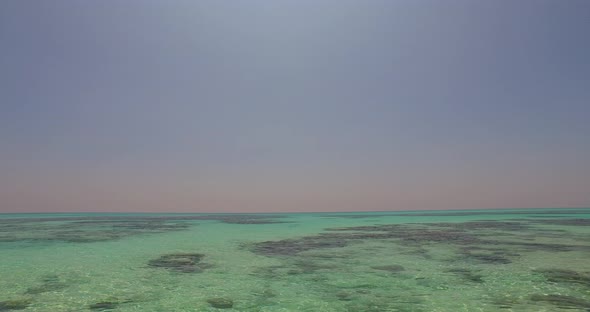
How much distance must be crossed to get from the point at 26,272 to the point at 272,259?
468 inches

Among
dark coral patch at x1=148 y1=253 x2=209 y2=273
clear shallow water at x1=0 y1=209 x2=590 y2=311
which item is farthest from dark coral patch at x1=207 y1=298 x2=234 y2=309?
dark coral patch at x1=148 y1=253 x2=209 y2=273

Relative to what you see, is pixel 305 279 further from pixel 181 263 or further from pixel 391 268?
pixel 181 263

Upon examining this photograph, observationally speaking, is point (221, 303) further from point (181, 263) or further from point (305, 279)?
point (181, 263)

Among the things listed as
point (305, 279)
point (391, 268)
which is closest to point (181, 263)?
point (305, 279)

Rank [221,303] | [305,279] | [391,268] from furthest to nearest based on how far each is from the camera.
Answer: [391,268] → [305,279] → [221,303]

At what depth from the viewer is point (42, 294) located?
11867 mm

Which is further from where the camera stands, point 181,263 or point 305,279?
point 181,263

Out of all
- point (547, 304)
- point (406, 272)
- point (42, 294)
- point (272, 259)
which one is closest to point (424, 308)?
point (547, 304)

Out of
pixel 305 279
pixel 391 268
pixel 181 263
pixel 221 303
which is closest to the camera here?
pixel 221 303

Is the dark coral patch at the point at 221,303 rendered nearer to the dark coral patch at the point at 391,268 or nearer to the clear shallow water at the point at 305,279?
the clear shallow water at the point at 305,279

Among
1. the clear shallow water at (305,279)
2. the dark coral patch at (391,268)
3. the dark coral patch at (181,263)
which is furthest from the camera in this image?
the dark coral patch at (181,263)

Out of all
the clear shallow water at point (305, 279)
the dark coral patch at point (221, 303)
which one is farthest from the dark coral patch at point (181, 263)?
the dark coral patch at point (221, 303)

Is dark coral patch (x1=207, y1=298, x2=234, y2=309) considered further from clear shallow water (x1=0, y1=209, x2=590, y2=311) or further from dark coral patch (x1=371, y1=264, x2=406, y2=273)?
dark coral patch (x1=371, y1=264, x2=406, y2=273)

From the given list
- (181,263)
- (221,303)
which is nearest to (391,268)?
(221,303)
